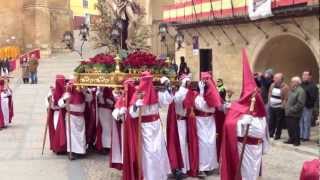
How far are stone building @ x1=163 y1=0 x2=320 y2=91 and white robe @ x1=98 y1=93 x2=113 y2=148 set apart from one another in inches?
304

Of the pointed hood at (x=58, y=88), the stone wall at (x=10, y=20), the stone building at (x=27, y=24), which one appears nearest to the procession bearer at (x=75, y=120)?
the pointed hood at (x=58, y=88)

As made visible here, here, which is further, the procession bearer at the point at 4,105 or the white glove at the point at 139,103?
the procession bearer at the point at 4,105

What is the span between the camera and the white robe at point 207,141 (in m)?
Result: 10.1

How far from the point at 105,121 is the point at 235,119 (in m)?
4.75

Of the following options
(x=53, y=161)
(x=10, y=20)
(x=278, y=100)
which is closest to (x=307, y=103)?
(x=278, y=100)

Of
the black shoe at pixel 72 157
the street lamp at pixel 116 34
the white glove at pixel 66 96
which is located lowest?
the black shoe at pixel 72 157

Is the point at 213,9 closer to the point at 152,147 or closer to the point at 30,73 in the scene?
the point at 30,73

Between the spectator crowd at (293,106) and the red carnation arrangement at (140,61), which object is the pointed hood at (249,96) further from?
the spectator crowd at (293,106)

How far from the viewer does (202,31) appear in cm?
2719

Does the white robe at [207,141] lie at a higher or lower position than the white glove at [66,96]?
lower

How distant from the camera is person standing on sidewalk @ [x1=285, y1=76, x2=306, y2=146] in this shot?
1346 centimetres

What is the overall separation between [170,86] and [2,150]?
4.96 m

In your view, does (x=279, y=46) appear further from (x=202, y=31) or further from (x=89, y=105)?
(x=89, y=105)

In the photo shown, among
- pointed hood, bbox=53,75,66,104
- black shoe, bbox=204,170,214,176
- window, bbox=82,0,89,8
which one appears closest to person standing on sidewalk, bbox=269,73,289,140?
black shoe, bbox=204,170,214,176
